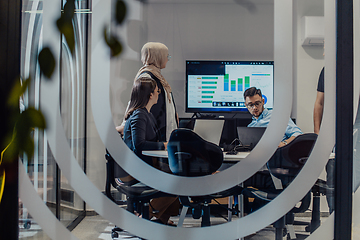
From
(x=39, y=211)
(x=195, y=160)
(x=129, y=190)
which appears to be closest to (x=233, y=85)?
(x=195, y=160)

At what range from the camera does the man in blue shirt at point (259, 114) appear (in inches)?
50.1

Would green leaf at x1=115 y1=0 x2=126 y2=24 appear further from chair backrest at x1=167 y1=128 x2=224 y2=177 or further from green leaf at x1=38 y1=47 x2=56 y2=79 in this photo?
chair backrest at x1=167 y1=128 x2=224 y2=177

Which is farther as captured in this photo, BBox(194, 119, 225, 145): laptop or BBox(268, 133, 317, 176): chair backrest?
BBox(194, 119, 225, 145): laptop

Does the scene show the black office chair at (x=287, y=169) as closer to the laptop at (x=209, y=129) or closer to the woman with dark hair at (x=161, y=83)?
the laptop at (x=209, y=129)

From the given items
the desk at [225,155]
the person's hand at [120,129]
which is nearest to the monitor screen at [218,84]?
the desk at [225,155]

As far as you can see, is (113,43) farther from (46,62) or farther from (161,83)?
(161,83)

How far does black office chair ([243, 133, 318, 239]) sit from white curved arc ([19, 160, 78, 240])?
914 millimetres

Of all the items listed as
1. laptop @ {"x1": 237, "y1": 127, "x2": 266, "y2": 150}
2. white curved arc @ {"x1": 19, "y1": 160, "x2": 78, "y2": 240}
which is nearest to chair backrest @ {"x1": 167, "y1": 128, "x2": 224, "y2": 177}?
laptop @ {"x1": 237, "y1": 127, "x2": 266, "y2": 150}

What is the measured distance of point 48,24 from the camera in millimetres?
1297

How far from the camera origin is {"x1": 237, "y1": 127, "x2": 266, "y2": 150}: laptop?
1268 mm

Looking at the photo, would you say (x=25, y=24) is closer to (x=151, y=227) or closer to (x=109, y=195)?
(x=109, y=195)

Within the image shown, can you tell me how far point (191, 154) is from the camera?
1418mm

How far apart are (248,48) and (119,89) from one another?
2.31 feet

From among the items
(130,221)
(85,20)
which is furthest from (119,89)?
(130,221)
